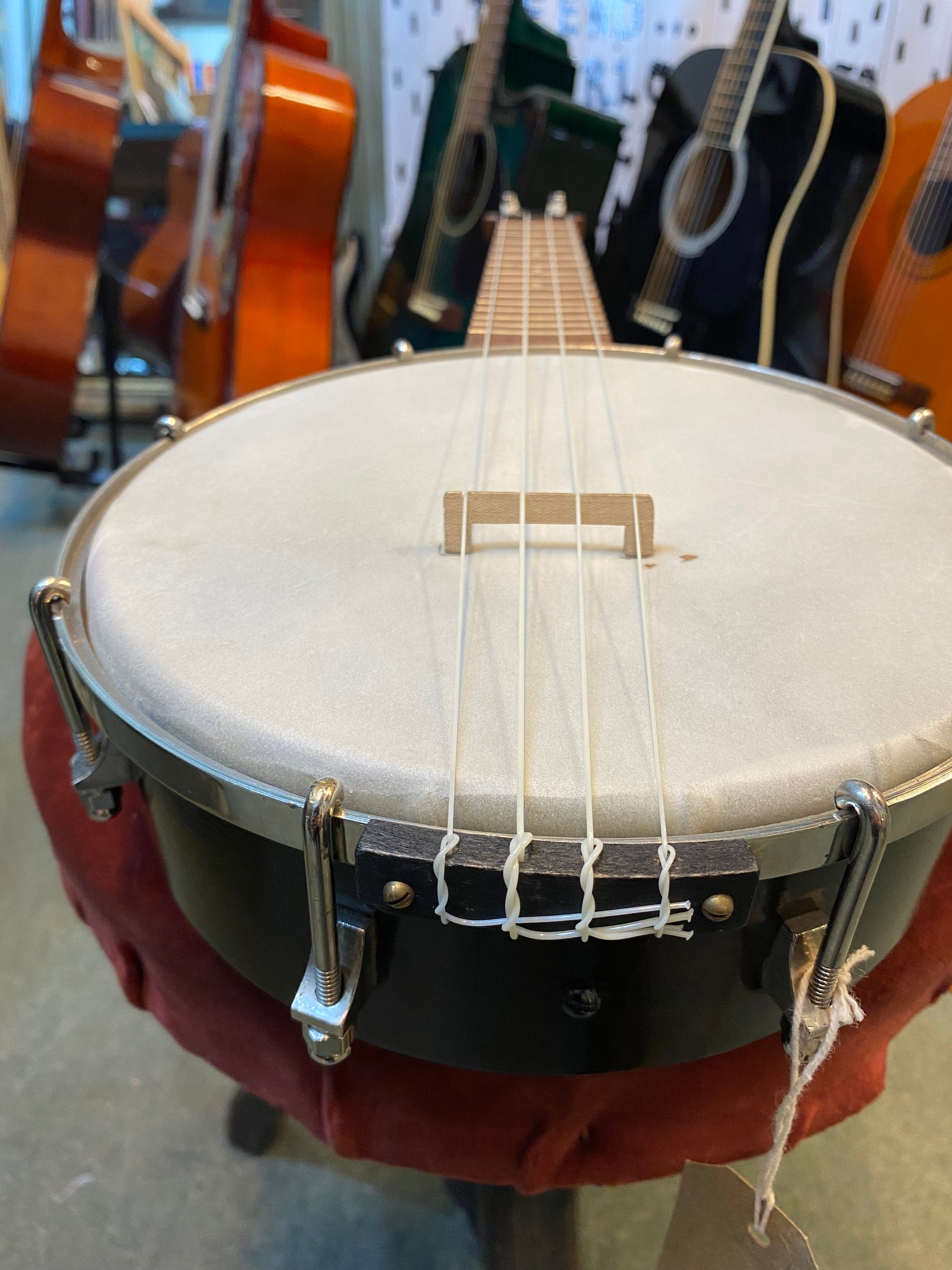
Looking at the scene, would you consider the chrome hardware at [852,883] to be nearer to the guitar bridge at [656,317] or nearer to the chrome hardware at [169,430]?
the chrome hardware at [169,430]

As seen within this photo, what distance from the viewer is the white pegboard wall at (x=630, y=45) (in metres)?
1.58

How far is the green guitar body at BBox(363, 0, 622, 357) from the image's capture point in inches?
62.9

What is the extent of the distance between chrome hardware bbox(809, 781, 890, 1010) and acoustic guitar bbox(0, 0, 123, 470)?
A: 1.72 metres

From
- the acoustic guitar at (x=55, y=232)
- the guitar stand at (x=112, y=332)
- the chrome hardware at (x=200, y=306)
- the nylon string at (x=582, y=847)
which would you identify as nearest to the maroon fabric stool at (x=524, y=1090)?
the nylon string at (x=582, y=847)

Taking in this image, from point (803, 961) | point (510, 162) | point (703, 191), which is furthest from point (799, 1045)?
point (510, 162)

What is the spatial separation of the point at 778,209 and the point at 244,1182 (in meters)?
1.56

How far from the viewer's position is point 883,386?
1.38 metres

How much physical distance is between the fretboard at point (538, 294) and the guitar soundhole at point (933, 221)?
56 cm

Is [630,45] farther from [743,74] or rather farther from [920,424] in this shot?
[920,424]

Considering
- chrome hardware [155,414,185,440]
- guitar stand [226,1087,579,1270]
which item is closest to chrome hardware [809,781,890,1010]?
guitar stand [226,1087,579,1270]

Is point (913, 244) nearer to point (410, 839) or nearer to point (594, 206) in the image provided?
point (594, 206)

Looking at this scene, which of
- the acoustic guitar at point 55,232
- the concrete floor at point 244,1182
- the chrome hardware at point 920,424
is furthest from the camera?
the acoustic guitar at point 55,232

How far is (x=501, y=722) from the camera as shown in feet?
1.41

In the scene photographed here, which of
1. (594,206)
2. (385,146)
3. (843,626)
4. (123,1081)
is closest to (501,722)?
(843,626)
